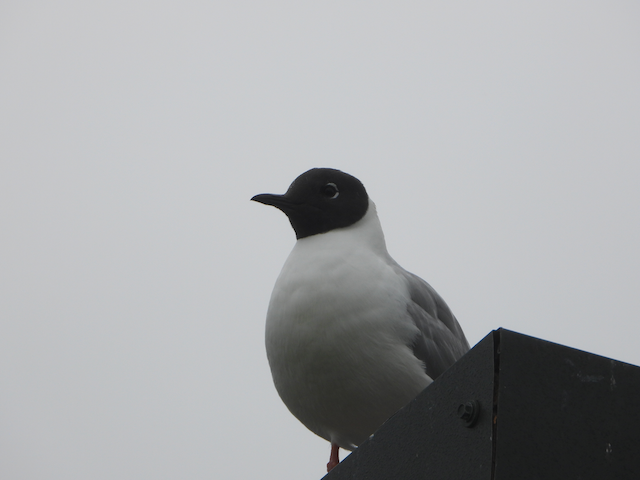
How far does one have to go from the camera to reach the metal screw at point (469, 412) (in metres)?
2.11

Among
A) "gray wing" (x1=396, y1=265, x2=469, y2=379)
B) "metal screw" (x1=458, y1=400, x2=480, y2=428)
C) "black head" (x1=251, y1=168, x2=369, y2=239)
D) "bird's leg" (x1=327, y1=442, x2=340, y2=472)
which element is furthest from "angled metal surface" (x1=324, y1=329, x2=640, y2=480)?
"black head" (x1=251, y1=168, x2=369, y2=239)

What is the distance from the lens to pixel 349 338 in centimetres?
367

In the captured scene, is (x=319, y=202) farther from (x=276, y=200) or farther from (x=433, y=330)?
(x=433, y=330)

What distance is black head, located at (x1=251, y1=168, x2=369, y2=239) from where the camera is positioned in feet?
14.5

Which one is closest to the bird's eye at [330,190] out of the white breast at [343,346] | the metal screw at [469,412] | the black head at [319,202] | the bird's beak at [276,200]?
the black head at [319,202]

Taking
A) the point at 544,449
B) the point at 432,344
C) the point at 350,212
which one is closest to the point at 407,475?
the point at 544,449

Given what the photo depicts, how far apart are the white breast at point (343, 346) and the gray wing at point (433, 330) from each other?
0.26 feet

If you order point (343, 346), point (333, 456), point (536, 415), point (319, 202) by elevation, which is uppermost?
point (319, 202)

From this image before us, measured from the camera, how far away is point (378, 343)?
145 inches

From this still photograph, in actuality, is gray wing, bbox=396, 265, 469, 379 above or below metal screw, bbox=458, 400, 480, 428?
above

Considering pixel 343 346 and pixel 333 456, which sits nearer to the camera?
pixel 343 346

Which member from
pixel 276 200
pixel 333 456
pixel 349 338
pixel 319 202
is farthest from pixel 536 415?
pixel 276 200

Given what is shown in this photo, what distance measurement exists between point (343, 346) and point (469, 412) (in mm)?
1573

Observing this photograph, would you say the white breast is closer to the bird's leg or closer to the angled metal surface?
the bird's leg
